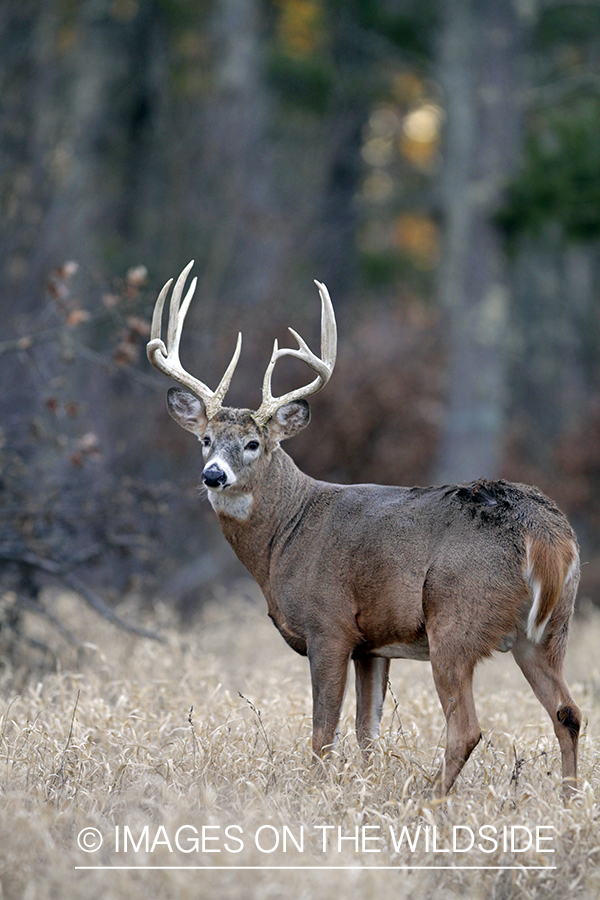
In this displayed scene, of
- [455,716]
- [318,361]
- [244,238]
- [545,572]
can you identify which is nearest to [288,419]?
[318,361]

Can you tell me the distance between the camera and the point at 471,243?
40.5 ft

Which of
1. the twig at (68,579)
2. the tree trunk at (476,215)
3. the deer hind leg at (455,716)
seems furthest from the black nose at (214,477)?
the tree trunk at (476,215)

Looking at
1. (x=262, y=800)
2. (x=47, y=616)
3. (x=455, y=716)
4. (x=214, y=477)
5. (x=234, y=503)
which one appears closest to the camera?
(x=262, y=800)

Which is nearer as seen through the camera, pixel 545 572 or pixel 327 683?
pixel 545 572

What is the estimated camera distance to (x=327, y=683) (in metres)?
4.86

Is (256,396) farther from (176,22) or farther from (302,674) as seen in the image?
(176,22)

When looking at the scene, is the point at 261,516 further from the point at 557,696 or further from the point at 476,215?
the point at 476,215

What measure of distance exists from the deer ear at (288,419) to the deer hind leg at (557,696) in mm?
1644

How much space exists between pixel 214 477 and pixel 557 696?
6.24 feet

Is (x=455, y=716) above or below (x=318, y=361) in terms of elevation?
below

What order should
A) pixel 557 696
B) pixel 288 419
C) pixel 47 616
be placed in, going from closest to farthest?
1. pixel 557 696
2. pixel 288 419
3. pixel 47 616

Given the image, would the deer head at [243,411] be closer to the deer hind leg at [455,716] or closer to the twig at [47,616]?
the deer hind leg at [455,716]

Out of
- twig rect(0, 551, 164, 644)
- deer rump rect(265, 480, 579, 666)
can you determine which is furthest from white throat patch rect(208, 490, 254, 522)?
twig rect(0, 551, 164, 644)

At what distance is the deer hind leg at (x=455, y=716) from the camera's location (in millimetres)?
4430
